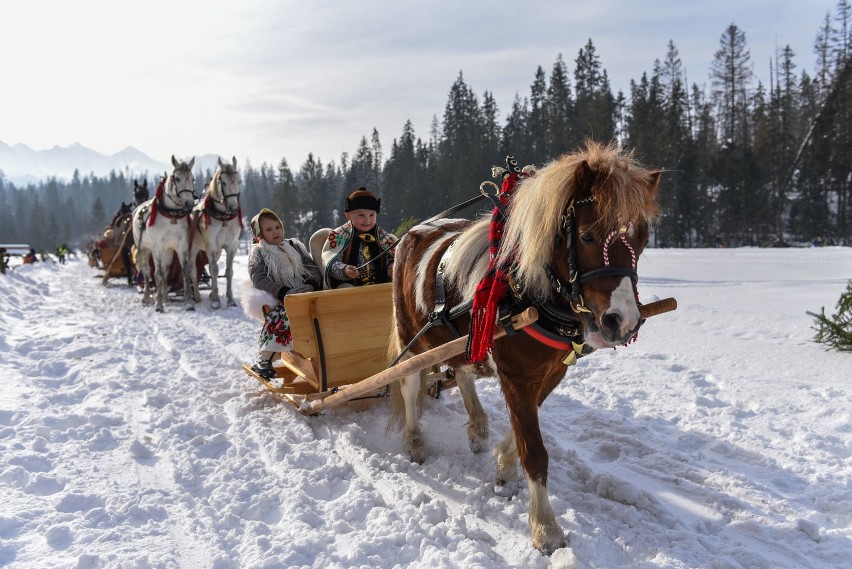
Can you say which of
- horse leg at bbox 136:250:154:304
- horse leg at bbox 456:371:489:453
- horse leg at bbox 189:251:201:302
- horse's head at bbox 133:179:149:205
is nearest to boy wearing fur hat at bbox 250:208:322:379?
horse leg at bbox 456:371:489:453

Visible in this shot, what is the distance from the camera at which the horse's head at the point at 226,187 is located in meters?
10.7

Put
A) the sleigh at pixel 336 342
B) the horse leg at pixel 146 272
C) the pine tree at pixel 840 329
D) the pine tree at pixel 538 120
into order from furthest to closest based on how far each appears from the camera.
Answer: the pine tree at pixel 538 120 < the horse leg at pixel 146 272 < the pine tree at pixel 840 329 < the sleigh at pixel 336 342

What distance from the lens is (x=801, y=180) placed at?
121 feet

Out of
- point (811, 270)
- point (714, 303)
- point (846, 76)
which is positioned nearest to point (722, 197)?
point (846, 76)

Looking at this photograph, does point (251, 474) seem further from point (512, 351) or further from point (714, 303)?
point (714, 303)

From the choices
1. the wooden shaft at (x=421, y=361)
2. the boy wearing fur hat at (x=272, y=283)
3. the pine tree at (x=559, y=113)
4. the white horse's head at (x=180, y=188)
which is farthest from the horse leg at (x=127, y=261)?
the pine tree at (x=559, y=113)

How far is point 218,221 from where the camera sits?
11.1 m

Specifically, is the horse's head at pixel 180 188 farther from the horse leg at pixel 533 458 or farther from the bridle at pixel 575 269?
the bridle at pixel 575 269

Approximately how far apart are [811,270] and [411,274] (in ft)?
50.0

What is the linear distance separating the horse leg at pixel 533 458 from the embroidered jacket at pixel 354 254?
2137 mm

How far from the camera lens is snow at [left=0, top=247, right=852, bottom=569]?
9.29 ft

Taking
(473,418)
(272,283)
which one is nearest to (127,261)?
(272,283)

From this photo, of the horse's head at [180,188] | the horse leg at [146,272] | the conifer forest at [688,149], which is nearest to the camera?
the horse's head at [180,188]

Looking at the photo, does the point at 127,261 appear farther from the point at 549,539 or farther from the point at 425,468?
the point at 549,539
